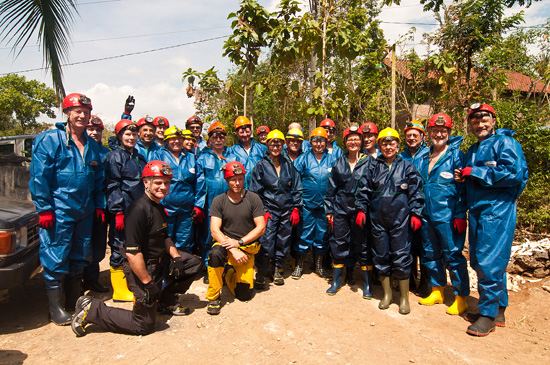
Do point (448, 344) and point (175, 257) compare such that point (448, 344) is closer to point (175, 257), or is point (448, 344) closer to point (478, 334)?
point (478, 334)

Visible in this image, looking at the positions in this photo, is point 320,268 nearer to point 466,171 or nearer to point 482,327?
point 482,327

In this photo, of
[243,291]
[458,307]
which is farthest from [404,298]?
[243,291]

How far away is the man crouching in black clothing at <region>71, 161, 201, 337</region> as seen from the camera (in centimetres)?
344

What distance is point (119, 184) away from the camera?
175 inches

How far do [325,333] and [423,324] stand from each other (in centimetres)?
115

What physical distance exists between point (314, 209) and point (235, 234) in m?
1.40

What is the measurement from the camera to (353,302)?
4.56m

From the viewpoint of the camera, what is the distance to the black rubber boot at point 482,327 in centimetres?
369

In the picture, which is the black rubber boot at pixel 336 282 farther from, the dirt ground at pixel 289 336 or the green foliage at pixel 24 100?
the green foliage at pixel 24 100

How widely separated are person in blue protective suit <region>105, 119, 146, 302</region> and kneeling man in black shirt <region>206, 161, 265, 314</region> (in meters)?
1.05

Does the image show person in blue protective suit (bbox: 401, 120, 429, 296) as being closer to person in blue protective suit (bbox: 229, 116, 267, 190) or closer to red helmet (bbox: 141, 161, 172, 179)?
person in blue protective suit (bbox: 229, 116, 267, 190)

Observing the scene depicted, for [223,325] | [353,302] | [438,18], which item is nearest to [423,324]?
[353,302]

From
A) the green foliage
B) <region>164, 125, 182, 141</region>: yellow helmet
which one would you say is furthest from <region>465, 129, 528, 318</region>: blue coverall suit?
the green foliage

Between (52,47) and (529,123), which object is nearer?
(52,47)
